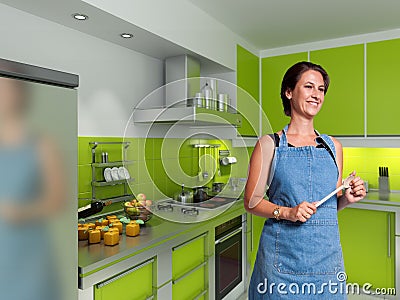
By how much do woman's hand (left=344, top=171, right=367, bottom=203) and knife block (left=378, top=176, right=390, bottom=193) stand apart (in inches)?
91.0

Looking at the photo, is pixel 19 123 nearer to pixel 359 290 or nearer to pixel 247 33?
pixel 247 33

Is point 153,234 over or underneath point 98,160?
underneath

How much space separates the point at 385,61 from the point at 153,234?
250cm

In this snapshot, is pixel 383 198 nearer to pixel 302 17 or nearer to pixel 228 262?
pixel 228 262

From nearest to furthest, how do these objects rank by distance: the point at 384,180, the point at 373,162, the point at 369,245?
the point at 369,245
the point at 384,180
the point at 373,162

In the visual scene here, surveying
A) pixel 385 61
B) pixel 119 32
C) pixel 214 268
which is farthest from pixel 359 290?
pixel 119 32

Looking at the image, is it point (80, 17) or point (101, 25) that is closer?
point (80, 17)

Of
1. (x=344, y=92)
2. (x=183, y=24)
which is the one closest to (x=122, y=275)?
(x=183, y=24)

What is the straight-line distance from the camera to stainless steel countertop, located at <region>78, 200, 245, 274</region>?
1.44 meters

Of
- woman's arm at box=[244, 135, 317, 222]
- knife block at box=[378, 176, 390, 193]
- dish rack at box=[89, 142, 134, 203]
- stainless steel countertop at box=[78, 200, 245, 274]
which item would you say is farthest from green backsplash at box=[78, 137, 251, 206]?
knife block at box=[378, 176, 390, 193]

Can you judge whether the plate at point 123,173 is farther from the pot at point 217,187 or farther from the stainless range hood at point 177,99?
the pot at point 217,187

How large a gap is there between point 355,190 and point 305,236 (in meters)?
0.24

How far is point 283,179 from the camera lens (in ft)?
3.99

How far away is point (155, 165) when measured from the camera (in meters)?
2.64
